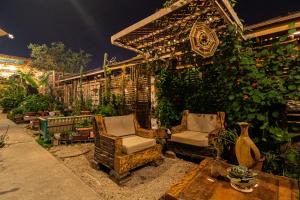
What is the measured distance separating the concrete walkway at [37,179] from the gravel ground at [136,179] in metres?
0.16

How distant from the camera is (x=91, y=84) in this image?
8.46 metres

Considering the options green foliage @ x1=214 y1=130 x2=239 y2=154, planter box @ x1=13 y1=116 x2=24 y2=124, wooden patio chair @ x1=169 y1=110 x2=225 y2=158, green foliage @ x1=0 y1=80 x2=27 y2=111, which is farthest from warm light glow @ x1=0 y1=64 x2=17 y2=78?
green foliage @ x1=214 y1=130 x2=239 y2=154

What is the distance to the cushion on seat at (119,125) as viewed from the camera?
3.53 m

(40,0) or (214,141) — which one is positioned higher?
(40,0)

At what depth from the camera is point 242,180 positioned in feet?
5.66

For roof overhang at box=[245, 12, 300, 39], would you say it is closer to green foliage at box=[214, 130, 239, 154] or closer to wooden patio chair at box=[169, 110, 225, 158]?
wooden patio chair at box=[169, 110, 225, 158]

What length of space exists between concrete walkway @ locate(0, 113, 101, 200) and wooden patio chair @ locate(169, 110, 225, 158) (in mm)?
2005

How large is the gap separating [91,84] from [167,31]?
5.65m

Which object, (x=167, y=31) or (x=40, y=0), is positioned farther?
(x=40, y=0)

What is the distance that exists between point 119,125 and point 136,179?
1160 millimetres

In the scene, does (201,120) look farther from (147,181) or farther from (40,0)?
(40,0)

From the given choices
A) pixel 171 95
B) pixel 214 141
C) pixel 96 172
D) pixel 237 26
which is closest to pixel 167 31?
pixel 237 26

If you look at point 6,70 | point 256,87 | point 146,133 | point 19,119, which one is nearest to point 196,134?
point 146,133

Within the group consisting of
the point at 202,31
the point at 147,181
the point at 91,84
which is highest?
the point at 202,31
